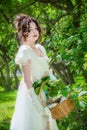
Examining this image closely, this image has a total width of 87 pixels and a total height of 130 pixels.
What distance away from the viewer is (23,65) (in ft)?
17.6

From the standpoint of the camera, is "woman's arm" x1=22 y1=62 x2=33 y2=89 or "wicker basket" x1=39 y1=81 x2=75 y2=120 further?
"woman's arm" x1=22 y1=62 x2=33 y2=89

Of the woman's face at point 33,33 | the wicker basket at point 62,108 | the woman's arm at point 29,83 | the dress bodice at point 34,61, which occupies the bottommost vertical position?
the wicker basket at point 62,108

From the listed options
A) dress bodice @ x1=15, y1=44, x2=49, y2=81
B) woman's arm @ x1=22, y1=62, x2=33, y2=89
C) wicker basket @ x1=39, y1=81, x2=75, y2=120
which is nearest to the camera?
wicker basket @ x1=39, y1=81, x2=75, y2=120

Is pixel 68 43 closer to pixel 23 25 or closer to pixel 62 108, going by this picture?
pixel 23 25

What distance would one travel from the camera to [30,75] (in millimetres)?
5367

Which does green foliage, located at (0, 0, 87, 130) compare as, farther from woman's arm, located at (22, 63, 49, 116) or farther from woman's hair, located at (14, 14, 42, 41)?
woman's hair, located at (14, 14, 42, 41)

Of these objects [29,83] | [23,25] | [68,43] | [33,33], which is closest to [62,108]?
[29,83]

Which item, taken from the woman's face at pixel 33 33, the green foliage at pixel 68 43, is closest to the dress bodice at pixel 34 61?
the woman's face at pixel 33 33

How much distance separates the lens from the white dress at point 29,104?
5.51 metres

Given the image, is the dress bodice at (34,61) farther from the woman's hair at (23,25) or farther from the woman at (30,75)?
the woman's hair at (23,25)

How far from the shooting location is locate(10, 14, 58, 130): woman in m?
5.38

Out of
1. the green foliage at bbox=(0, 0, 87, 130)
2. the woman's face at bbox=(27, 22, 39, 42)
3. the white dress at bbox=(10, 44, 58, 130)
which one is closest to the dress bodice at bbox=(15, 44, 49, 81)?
the white dress at bbox=(10, 44, 58, 130)

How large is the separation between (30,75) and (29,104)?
47cm

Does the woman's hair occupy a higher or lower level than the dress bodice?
higher
